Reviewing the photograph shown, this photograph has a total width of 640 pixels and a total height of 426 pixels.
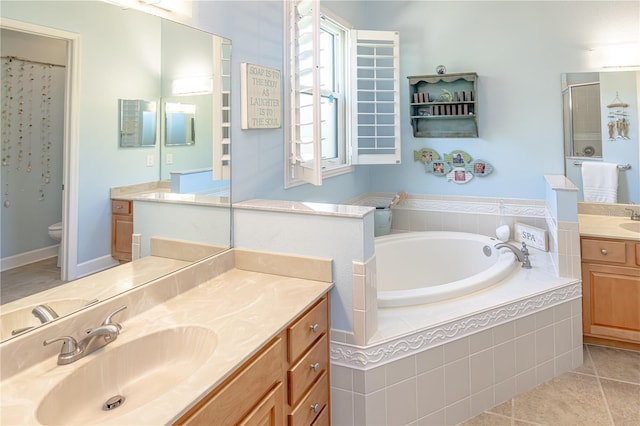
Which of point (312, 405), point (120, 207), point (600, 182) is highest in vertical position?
point (600, 182)

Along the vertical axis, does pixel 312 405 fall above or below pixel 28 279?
below

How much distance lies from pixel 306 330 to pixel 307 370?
0.15 metres

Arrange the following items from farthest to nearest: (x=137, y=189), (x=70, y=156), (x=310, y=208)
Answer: (x=310, y=208), (x=137, y=189), (x=70, y=156)

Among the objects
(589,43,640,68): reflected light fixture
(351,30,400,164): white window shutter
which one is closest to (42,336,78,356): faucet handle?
(351,30,400,164): white window shutter

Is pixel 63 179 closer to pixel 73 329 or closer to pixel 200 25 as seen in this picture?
pixel 73 329

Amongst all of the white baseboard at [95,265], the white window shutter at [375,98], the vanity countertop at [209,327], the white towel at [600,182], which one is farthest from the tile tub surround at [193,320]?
the white towel at [600,182]

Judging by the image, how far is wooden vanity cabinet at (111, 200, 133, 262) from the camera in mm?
1441

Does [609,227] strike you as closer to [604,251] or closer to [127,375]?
[604,251]

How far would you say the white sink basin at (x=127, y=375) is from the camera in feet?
3.32

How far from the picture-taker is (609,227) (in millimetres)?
2854

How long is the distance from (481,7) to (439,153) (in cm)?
124

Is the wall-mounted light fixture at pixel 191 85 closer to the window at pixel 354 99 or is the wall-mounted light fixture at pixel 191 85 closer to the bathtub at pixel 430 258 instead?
the window at pixel 354 99

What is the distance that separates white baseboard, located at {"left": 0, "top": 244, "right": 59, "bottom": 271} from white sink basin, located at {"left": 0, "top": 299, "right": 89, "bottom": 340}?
0.41 feet

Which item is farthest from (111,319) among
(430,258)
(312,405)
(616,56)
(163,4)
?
(616,56)
